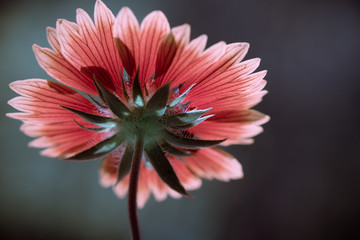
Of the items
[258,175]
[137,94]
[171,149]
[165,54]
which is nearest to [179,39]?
[165,54]

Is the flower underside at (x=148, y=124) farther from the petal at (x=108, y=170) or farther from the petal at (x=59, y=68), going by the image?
the petal at (x=108, y=170)

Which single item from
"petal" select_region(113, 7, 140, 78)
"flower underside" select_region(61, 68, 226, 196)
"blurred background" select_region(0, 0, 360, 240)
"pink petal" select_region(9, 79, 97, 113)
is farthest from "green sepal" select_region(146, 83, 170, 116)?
"blurred background" select_region(0, 0, 360, 240)

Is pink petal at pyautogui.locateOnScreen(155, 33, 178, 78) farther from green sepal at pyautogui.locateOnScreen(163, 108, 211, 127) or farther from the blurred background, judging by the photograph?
the blurred background

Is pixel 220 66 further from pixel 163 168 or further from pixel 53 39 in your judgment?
pixel 53 39

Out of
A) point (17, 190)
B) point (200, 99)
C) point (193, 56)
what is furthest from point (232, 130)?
point (17, 190)

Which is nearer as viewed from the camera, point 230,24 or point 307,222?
point 230,24

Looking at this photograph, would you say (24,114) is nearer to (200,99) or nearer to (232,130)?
(200,99)

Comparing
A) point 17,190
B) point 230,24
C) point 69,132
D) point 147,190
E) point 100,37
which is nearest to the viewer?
point 100,37
